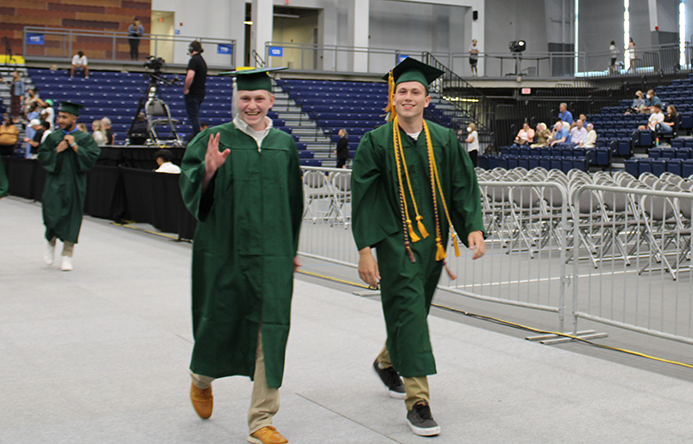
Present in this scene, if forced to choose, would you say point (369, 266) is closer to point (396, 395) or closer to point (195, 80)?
point (396, 395)

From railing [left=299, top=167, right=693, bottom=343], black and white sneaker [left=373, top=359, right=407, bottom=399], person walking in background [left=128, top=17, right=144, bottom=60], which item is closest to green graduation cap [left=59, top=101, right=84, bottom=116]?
railing [left=299, top=167, right=693, bottom=343]

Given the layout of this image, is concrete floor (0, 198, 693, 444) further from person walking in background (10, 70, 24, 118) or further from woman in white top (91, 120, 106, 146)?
person walking in background (10, 70, 24, 118)

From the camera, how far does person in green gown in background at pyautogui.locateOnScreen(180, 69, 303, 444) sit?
11.4 feet

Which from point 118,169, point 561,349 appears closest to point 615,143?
point 118,169

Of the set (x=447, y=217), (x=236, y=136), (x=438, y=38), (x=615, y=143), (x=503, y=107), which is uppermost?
(x=438, y=38)

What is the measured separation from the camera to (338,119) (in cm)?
2753

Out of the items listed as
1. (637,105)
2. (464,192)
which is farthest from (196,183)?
(637,105)

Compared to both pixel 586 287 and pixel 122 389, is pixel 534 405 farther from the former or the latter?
pixel 586 287

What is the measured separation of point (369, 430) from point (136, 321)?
2.88 metres

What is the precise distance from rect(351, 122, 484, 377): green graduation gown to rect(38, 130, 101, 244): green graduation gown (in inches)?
204

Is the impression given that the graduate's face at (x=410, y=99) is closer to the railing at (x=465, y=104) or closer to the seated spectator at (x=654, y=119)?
the seated spectator at (x=654, y=119)

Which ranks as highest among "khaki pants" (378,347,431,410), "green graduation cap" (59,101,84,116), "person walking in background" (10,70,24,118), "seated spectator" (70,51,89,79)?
"seated spectator" (70,51,89,79)

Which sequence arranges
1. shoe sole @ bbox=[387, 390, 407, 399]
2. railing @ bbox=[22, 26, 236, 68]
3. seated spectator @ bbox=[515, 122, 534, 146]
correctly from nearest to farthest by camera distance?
1. shoe sole @ bbox=[387, 390, 407, 399]
2. seated spectator @ bbox=[515, 122, 534, 146]
3. railing @ bbox=[22, 26, 236, 68]

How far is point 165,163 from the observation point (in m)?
12.0
